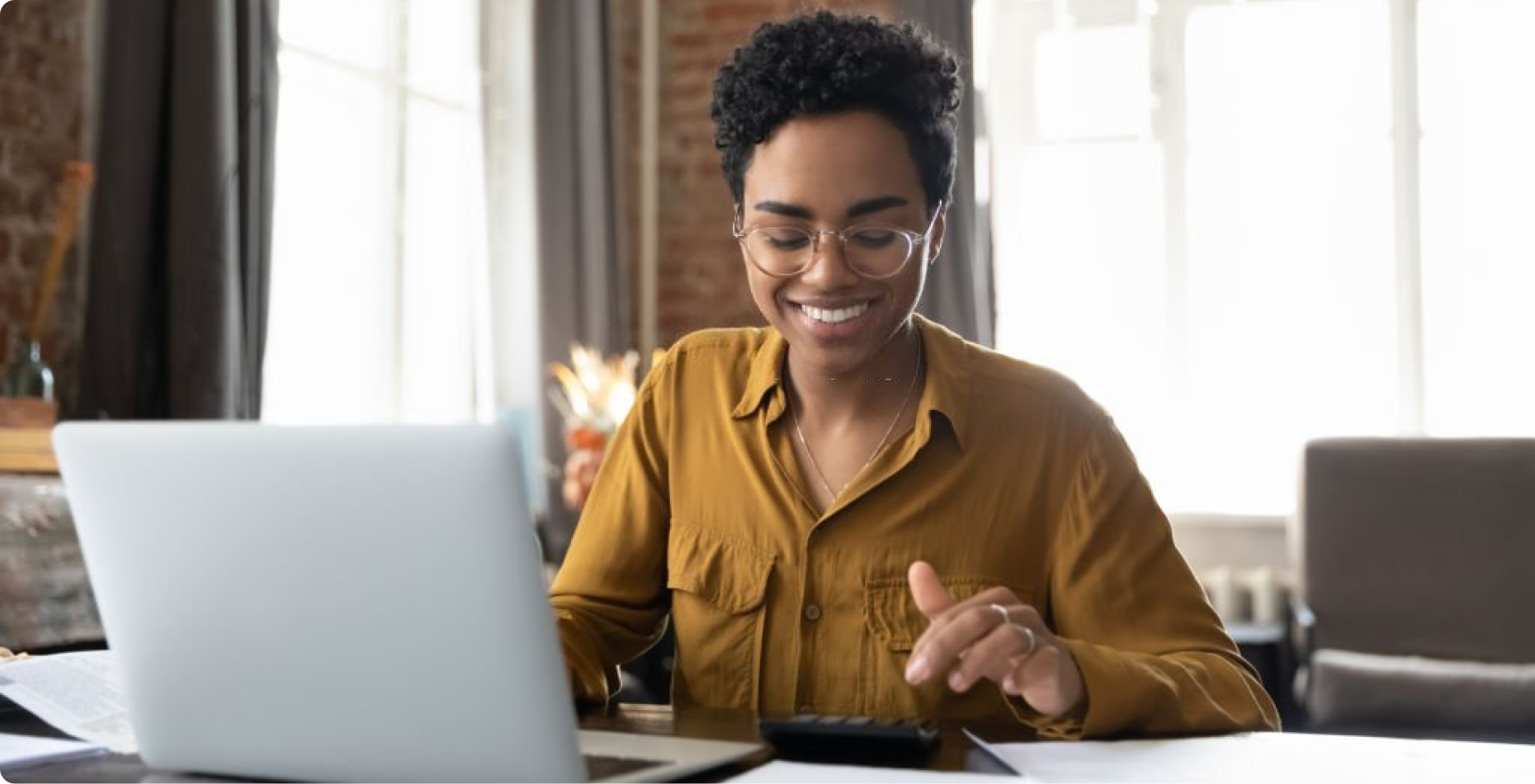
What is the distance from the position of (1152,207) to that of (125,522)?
161 inches

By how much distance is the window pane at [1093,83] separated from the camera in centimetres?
480

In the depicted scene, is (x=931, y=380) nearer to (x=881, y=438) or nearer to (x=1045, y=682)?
(x=881, y=438)

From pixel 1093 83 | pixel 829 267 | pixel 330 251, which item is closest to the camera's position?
pixel 829 267

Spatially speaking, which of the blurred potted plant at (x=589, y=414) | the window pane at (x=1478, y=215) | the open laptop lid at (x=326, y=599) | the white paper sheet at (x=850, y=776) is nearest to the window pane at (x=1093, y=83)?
the window pane at (x=1478, y=215)

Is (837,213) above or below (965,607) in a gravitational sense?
above

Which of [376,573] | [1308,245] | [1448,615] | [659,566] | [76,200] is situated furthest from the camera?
[1308,245]

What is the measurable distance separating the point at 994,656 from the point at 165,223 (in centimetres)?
232

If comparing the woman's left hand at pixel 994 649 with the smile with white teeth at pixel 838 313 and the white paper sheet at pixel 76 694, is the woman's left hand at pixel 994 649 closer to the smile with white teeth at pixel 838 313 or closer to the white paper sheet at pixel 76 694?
the smile with white teeth at pixel 838 313

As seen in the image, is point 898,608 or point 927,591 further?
point 898,608

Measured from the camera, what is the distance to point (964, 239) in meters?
4.60

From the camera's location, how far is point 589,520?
1.66 m

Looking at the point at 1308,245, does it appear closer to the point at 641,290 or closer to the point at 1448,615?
the point at 1448,615

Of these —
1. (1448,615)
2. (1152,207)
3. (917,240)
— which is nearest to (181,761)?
(917,240)

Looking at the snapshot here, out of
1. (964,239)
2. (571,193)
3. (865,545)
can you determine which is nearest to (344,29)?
(571,193)
